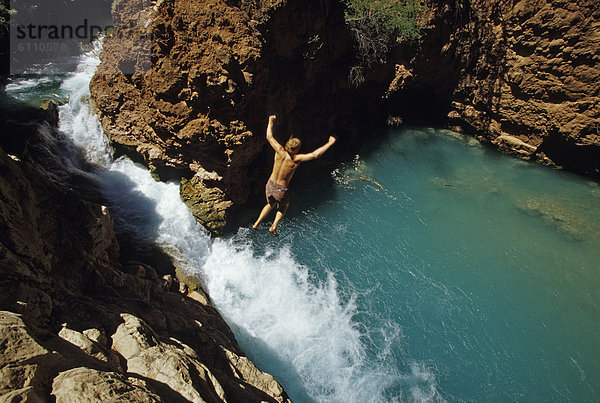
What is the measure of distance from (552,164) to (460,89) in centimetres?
389

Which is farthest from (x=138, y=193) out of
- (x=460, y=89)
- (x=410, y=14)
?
(x=460, y=89)

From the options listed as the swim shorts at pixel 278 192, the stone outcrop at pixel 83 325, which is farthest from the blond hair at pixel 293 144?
the stone outcrop at pixel 83 325

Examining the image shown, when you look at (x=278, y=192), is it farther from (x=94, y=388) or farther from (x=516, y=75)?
(x=516, y=75)

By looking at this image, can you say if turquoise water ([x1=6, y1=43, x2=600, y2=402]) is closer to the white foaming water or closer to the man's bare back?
the white foaming water

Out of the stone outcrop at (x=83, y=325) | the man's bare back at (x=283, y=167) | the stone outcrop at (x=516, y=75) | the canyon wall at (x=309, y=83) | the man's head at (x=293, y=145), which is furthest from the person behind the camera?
the stone outcrop at (x=516, y=75)

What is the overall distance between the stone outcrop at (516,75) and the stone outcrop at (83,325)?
10.2 metres

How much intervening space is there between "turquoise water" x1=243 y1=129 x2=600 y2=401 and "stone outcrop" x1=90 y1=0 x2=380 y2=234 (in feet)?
6.52

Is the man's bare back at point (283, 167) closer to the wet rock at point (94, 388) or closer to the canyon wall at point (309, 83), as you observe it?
the canyon wall at point (309, 83)

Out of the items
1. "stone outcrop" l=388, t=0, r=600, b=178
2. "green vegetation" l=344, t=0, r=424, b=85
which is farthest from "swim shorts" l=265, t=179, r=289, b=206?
"stone outcrop" l=388, t=0, r=600, b=178

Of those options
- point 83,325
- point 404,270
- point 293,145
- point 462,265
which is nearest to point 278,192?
point 293,145

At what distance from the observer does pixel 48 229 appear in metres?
4.22

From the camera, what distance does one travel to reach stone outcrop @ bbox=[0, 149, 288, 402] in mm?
2447

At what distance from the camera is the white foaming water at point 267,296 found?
6.34 m

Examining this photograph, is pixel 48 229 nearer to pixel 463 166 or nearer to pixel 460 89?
pixel 463 166
